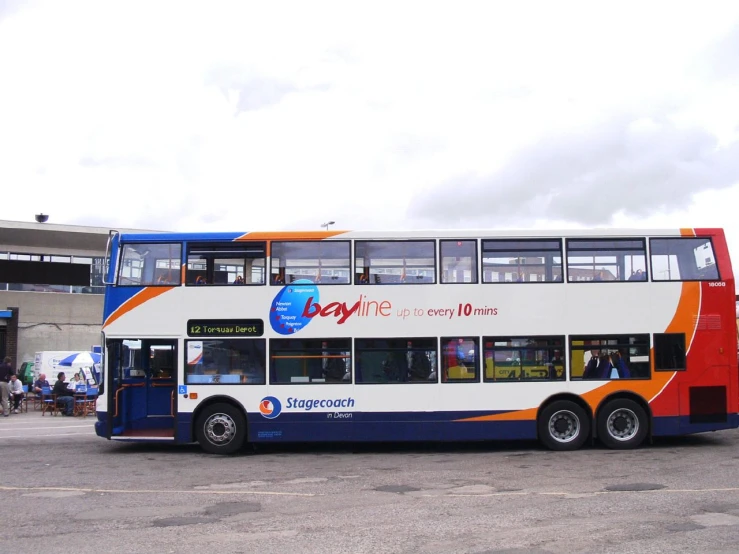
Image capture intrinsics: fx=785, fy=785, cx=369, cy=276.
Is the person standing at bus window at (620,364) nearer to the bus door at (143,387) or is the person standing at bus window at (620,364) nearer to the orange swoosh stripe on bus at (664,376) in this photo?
the orange swoosh stripe on bus at (664,376)

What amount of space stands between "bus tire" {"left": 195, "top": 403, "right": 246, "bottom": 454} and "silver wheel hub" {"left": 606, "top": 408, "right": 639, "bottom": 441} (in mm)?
6874

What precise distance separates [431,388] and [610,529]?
6.46 m

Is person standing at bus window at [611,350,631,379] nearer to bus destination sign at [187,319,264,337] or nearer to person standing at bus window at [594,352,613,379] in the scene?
person standing at bus window at [594,352,613,379]

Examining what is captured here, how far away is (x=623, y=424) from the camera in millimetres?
14711

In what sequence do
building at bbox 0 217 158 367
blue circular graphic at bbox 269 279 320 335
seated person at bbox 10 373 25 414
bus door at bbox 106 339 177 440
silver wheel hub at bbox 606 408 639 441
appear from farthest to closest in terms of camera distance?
building at bbox 0 217 158 367
seated person at bbox 10 373 25 414
bus door at bbox 106 339 177 440
silver wheel hub at bbox 606 408 639 441
blue circular graphic at bbox 269 279 320 335

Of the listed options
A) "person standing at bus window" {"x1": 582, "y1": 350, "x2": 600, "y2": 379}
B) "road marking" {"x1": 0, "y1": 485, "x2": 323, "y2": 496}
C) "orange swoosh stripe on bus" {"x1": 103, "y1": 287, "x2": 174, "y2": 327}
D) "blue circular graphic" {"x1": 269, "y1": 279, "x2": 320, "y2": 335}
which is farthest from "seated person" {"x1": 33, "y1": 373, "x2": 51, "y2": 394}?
"person standing at bus window" {"x1": 582, "y1": 350, "x2": 600, "y2": 379}

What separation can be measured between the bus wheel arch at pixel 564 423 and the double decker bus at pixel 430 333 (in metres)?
0.03

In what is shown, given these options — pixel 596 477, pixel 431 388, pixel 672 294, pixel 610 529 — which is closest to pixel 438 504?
pixel 610 529

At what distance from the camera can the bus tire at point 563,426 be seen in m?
14.6

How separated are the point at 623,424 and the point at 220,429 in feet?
24.7

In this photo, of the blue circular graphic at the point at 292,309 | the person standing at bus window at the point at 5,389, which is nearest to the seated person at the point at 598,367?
the blue circular graphic at the point at 292,309

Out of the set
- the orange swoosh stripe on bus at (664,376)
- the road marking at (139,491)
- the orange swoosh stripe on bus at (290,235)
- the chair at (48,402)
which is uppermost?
the orange swoosh stripe on bus at (290,235)

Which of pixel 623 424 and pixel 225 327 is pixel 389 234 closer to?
pixel 225 327

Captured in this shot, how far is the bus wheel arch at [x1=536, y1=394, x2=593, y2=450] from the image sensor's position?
14.6 metres
